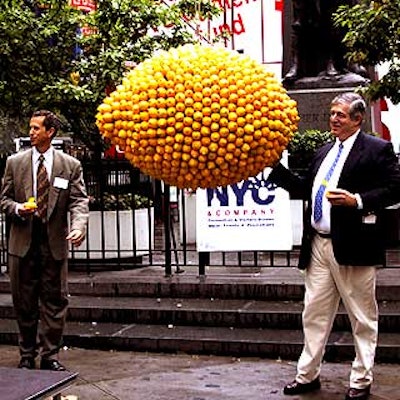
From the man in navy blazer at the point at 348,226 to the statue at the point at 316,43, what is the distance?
683cm

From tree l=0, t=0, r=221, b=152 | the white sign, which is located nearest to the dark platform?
the white sign

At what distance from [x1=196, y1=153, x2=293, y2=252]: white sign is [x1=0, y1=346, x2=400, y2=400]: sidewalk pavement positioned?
1.79 m

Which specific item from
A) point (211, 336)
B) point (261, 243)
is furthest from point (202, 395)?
point (261, 243)

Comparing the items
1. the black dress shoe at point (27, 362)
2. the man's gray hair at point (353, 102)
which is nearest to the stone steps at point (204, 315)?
the black dress shoe at point (27, 362)

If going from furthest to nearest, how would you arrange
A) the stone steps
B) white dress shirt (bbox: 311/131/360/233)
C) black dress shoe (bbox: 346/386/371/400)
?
the stone steps
black dress shoe (bbox: 346/386/371/400)
white dress shirt (bbox: 311/131/360/233)

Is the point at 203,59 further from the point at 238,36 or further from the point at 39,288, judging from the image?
the point at 238,36

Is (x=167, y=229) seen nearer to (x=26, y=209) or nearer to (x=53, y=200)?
(x=53, y=200)

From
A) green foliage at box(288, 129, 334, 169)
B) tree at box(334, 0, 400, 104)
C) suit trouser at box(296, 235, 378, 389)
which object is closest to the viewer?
suit trouser at box(296, 235, 378, 389)

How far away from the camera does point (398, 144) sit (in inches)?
730

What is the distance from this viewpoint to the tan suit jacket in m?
6.12

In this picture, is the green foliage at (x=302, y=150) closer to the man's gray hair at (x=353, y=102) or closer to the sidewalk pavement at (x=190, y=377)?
the sidewalk pavement at (x=190, y=377)

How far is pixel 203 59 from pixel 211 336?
15.4 feet

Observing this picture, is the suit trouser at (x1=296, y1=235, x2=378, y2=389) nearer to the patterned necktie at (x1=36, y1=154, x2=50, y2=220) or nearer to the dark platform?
the patterned necktie at (x1=36, y1=154, x2=50, y2=220)

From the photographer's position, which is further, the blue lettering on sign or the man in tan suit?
the blue lettering on sign
